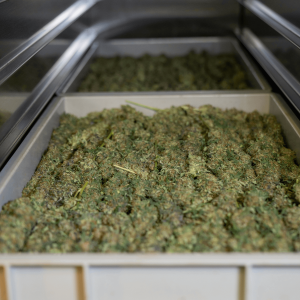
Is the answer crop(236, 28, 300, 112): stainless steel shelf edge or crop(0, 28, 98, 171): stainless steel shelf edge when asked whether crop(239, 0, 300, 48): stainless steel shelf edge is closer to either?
crop(236, 28, 300, 112): stainless steel shelf edge

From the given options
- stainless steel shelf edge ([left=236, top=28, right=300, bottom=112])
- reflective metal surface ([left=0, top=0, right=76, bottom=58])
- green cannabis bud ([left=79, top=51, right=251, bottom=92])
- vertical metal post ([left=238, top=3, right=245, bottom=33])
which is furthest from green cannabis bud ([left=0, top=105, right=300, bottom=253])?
vertical metal post ([left=238, top=3, right=245, bottom=33])

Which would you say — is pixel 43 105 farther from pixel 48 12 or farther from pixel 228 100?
pixel 228 100

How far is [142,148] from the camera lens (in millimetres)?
1919

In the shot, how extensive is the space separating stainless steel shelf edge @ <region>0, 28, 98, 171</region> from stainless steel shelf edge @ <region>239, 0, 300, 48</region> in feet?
5.30

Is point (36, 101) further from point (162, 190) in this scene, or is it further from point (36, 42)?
point (162, 190)

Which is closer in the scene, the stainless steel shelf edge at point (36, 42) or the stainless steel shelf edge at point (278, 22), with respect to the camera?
the stainless steel shelf edge at point (36, 42)

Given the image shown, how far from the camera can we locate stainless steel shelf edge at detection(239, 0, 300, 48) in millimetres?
1955

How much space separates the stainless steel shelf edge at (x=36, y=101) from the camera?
68.5 inches

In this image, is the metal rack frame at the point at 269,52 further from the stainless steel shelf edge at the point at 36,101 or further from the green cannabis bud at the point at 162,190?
the stainless steel shelf edge at the point at 36,101

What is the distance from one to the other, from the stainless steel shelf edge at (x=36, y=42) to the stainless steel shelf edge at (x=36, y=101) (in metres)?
0.32

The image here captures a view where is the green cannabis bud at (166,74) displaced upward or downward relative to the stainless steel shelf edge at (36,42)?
upward
